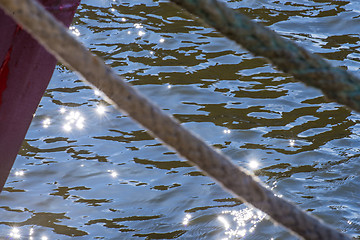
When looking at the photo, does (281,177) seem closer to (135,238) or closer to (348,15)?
(135,238)

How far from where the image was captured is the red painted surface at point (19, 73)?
2.19 metres

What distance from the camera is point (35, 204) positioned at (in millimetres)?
4352

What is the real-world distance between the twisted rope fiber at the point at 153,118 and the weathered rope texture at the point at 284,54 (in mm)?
199

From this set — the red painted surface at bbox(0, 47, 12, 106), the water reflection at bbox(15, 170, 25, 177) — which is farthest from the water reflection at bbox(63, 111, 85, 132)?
the red painted surface at bbox(0, 47, 12, 106)

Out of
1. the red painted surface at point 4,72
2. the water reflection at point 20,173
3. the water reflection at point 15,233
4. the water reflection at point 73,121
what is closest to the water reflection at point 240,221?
the water reflection at point 15,233

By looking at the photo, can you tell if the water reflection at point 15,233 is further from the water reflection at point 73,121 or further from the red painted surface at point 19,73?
the red painted surface at point 19,73

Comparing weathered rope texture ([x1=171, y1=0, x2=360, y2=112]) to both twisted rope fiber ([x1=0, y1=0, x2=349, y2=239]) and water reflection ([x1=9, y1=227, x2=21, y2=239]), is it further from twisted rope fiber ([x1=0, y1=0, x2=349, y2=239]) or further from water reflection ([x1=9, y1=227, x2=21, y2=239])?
water reflection ([x1=9, y1=227, x2=21, y2=239])

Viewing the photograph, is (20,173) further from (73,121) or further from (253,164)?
(253,164)

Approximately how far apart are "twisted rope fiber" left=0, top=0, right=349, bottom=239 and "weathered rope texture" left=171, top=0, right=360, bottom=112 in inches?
7.8

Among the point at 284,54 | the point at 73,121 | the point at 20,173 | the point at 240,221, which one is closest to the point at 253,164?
the point at 240,221

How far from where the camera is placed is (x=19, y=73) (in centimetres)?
226

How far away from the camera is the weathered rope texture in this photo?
132 cm

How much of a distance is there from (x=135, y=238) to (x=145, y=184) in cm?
60

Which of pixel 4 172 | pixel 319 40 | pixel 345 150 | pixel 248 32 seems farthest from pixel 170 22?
pixel 248 32
